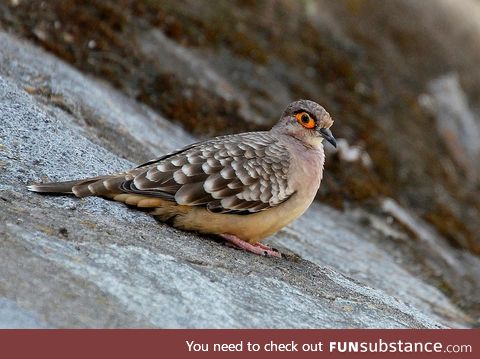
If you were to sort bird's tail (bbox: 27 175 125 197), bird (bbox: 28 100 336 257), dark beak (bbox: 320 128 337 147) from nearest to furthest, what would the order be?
bird's tail (bbox: 27 175 125 197) → bird (bbox: 28 100 336 257) → dark beak (bbox: 320 128 337 147)

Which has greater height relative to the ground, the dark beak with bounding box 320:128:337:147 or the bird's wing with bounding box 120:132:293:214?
the dark beak with bounding box 320:128:337:147

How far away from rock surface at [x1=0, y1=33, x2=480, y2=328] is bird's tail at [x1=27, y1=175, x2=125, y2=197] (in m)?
0.10

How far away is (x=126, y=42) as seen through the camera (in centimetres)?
1599

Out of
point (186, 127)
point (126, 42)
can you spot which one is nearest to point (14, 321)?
point (186, 127)

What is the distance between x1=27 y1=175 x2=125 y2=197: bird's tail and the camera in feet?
24.4

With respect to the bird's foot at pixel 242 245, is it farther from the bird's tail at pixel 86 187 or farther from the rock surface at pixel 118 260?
the bird's tail at pixel 86 187

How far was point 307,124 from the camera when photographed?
911 centimetres

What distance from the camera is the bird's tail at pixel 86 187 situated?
24.4 ft

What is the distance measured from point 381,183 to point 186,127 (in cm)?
473

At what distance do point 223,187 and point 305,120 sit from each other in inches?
68.7

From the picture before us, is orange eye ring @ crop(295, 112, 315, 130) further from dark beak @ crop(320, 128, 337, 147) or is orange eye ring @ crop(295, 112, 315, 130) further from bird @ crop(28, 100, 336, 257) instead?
bird @ crop(28, 100, 336, 257)

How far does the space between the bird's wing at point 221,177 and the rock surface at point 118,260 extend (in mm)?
360

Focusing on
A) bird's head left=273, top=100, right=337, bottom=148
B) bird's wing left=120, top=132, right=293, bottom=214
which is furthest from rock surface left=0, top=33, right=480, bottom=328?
bird's head left=273, top=100, right=337, bottom=148

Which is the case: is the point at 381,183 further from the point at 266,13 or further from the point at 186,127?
the point at 266,13
